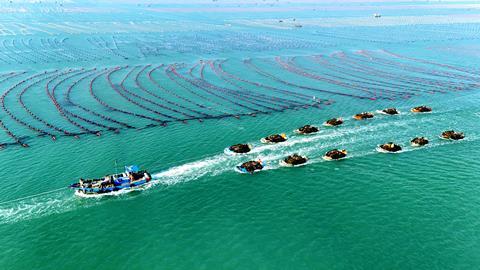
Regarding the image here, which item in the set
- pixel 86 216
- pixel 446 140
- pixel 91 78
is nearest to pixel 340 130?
pixel 446 140

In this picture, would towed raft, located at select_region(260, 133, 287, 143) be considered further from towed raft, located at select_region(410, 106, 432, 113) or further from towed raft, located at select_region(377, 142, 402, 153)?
towed raft, located at select_region(410, 106, 432, 113)

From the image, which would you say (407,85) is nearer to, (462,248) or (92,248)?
(462,248)

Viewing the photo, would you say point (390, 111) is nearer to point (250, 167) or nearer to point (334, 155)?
point (334, 155)

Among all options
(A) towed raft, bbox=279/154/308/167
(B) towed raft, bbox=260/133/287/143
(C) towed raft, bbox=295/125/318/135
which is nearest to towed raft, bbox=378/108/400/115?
(C) towed raft, bbox=295/125/318/135

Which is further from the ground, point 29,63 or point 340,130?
point 29,63

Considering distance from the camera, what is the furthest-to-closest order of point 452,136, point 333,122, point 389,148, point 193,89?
point 193,89 < point 333,122 < point 452,136 < point 389,148

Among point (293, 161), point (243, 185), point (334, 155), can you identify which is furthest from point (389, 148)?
point (243, 185)
